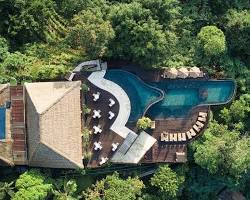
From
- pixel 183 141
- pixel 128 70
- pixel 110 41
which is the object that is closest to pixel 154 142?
pixel 183 141

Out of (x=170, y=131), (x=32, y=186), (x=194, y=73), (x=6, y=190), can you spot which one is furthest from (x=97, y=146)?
(x=194, y=73)

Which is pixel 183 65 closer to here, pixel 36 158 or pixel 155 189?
pixel 155 189

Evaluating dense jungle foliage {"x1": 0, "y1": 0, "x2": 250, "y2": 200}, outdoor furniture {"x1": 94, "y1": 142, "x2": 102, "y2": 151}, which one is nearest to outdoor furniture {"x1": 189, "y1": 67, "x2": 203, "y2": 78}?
dense jungle foliage {"x1": 0, "y1": 0, "x2": 250, "y2": 200}

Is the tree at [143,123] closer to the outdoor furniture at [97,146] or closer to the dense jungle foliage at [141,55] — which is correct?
the outdoor furniture at [97,146]

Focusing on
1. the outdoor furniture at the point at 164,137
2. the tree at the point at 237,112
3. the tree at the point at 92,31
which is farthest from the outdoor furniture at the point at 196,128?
the tree at the point at 92,31

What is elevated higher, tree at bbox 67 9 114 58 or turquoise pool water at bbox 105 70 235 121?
tree at bbox 67 9 114 58

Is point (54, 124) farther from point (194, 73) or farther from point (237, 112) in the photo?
point (237, 112)

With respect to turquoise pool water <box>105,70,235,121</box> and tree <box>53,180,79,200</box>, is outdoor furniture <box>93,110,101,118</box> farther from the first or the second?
tree <box>53,180,79,200</box>
